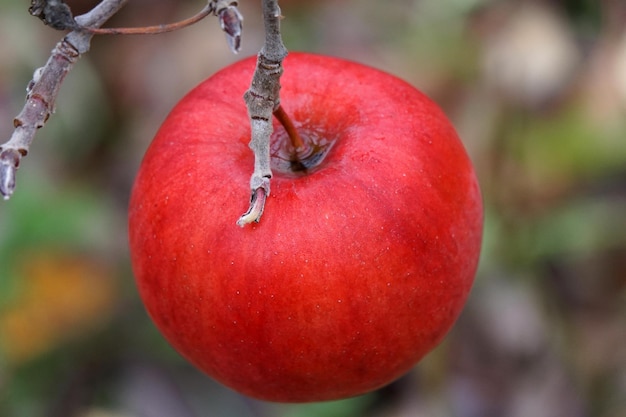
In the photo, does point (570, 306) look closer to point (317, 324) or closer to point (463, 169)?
point (463, 169)

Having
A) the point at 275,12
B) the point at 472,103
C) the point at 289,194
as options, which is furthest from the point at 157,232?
the point at 472,103

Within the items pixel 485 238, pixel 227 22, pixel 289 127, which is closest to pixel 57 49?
pixel 227 22

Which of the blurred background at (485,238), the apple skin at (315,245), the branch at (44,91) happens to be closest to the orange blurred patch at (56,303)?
the blurred background at (485,238)

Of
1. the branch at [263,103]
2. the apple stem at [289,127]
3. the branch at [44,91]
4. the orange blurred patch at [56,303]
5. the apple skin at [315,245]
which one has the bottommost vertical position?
the orange blurred patch at [56,303]

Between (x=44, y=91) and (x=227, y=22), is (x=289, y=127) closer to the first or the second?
(x=227, y=22)

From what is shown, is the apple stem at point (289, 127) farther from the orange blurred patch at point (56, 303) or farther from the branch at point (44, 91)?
the orange blurred patch at point (56, 303)

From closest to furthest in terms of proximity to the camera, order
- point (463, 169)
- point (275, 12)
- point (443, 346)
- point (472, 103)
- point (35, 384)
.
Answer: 1. point (275, 12)
2. point (463, 169)
3. point (443, 346)
4. point (35, 384)
5. point (472, 103)

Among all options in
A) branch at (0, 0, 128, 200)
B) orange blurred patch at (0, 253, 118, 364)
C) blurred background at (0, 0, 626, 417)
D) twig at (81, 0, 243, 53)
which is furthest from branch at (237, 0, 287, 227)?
orange blurred patch at (0, 253, 118, 364)

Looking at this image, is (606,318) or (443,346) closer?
(443,346)
